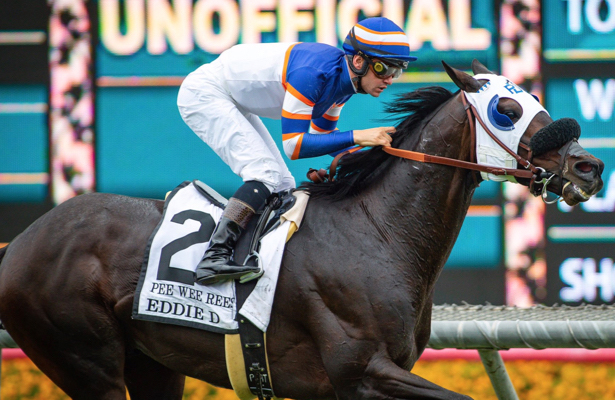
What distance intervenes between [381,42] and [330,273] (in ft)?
2.93

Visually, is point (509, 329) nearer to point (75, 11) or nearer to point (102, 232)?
point (102, 232)

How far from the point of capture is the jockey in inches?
114

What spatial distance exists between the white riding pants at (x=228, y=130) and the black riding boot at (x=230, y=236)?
74 millimetres

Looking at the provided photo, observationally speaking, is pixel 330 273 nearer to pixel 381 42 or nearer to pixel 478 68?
pixel 381 42

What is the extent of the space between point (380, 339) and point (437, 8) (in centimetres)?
308

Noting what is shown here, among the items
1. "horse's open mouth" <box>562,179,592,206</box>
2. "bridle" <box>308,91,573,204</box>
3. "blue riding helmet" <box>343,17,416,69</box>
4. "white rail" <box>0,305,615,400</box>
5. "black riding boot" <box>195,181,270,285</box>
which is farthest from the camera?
"white rail" <box>0,305,615,400</box>

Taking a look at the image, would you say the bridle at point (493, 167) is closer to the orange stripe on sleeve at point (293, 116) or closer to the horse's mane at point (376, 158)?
the horse's mane at point (376, 158)

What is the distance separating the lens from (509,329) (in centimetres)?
353

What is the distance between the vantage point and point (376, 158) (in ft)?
9.93

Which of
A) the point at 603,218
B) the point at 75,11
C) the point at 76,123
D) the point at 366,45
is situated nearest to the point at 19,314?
the point at 366,45

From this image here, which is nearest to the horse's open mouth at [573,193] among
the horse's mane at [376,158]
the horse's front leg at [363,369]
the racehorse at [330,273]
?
the racehorse at [330,273]

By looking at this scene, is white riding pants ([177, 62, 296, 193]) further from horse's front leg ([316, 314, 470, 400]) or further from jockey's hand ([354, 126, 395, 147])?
horse's front leg ([316, 314, 470, 400])

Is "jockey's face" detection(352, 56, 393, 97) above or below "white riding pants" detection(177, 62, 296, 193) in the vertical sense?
above

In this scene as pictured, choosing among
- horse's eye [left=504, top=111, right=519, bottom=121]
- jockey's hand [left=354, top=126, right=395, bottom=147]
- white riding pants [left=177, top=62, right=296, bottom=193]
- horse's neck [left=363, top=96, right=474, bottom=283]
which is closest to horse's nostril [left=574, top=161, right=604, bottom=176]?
horse's eye [left=504, top=111, right=519, bottom=121]
